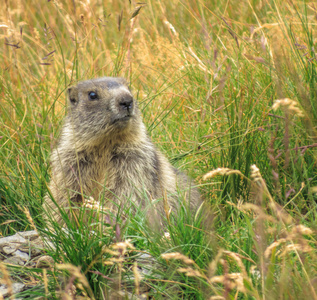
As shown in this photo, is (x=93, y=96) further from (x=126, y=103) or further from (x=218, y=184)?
(x=218, y=184)

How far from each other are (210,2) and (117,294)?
19.4ft

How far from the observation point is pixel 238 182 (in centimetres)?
380

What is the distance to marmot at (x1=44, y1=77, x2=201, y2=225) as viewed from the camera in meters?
3.91

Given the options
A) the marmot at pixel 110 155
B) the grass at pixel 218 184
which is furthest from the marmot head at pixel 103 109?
the grass at pixel 218 184

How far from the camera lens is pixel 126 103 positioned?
3.93 m

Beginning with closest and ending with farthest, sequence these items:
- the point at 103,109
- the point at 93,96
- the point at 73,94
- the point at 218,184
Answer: the point at 218,184 < the point at 103,109 < the point at 93,96 < the point at 73,94

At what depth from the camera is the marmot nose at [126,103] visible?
12.8 feet

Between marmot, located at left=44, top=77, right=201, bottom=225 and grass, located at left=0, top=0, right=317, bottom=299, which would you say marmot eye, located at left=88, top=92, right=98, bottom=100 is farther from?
grass, located at left=0, top=0, right=317, bottom=299

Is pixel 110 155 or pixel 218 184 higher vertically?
pixel 110 155

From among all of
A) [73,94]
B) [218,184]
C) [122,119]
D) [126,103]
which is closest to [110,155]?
[122,119]

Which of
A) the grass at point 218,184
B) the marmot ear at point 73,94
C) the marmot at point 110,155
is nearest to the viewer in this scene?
the grass at point 218,184

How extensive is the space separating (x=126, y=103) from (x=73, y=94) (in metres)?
0.73

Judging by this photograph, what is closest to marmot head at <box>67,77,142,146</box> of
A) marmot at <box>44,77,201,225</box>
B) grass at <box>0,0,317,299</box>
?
marmot at <box>44,77,201,225</box>

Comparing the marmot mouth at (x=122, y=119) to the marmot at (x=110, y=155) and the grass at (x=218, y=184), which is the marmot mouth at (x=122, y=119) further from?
the grass at (x=218, y=184)
